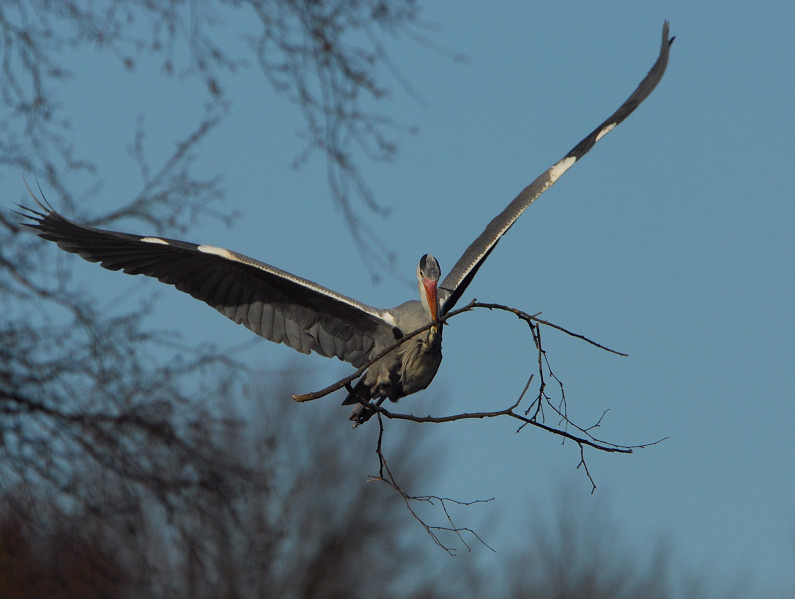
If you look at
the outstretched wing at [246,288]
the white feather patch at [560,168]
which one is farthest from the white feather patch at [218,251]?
the white feather patch at [560,168]

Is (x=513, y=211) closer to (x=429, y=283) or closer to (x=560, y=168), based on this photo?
(x=560, y=168)

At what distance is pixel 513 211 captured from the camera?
5.28 metres

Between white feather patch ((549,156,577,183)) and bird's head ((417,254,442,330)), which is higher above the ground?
white feather patch ((549,156,577,183))

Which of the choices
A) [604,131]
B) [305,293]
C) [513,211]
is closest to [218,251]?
[305,293]

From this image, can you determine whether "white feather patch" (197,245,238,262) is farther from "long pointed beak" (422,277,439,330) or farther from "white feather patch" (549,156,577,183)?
"white feather patch" (549,156,577,183)

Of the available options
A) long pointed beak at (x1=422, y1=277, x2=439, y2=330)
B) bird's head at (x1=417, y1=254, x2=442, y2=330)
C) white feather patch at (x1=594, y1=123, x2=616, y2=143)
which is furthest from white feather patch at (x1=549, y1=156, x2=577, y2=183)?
long pointed beak at (x1=422, y1=277, x2=439, y2=330)

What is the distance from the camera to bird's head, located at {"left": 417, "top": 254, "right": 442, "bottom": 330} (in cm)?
417

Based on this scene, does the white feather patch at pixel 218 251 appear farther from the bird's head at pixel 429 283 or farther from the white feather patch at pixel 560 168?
the white feather patch at pixel 560 168

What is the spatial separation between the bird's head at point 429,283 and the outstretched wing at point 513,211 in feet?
0.56

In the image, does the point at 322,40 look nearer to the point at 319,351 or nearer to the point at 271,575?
the point at 319,351

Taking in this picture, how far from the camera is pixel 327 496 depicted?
83.0ft

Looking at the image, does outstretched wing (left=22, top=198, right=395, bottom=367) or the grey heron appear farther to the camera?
outstretched wing (left=22, top=198, right=395, bottom=367)

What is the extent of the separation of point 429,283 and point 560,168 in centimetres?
169

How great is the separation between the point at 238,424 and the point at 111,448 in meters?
0.86
